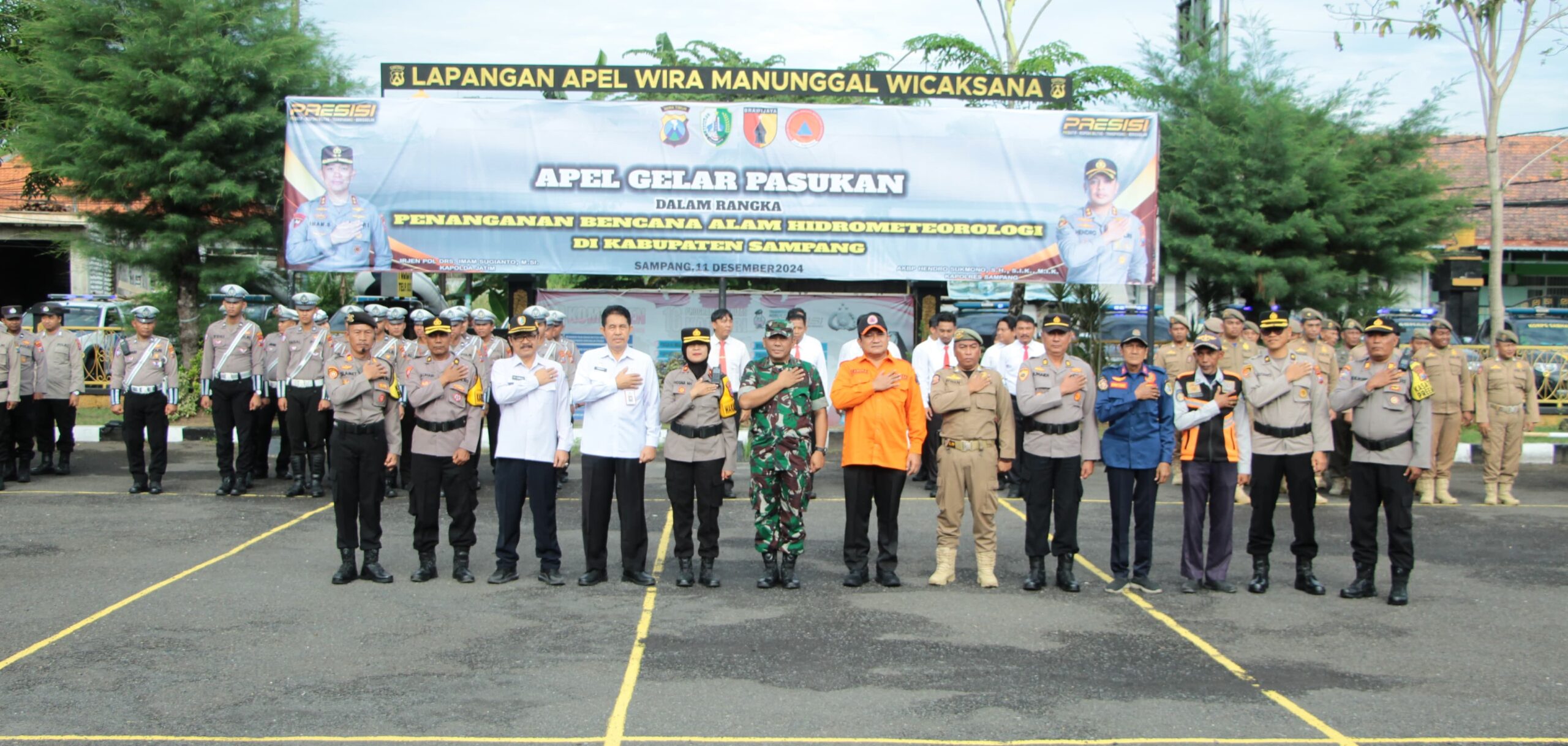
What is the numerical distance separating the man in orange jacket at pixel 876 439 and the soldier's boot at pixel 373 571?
2.95 meters

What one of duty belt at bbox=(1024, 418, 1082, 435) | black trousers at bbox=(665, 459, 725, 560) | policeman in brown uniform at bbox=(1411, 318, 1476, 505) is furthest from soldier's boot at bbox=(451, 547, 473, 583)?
policeman in brown uniform at bbox=(1411, 318, 1476, 505)

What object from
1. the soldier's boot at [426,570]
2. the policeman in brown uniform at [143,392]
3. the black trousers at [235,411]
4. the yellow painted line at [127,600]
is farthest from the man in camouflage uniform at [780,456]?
the policeman in brown uniform at [143,392]

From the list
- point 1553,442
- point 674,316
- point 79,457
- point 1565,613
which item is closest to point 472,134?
point 674,316

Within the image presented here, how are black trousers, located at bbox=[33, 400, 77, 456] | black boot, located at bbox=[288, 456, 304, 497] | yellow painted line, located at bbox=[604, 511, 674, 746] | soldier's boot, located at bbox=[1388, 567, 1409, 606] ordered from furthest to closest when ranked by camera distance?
black trousers, located at bbox=[33, 400, 77, 456] < black boot, located at bbox=[288, 456, 304, 497] < soldier's boot, located at bbox=[1388, 567, 1409, 606] < yellow painted line, located at bbox=[604, 511, 674, 746]

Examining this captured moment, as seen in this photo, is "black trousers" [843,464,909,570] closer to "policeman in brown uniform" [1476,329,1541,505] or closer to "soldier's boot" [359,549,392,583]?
"soldier's boot" [359,549,392,583]

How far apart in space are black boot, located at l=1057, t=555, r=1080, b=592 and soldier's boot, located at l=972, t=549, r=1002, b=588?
15.5 inches

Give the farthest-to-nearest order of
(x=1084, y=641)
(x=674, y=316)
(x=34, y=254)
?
(x=34, y=254), (x=674, y=316), (x=1084, y=641)

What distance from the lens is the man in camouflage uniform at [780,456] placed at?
798 cm

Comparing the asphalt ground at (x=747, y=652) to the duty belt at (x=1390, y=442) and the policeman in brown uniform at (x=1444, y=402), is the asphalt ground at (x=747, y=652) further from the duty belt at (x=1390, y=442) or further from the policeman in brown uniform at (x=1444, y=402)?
the policeman in brown uniform at (x=1444, y=402)

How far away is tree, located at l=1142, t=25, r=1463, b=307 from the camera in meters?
17.8

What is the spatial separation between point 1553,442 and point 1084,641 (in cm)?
1250

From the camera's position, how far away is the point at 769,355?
8.06m

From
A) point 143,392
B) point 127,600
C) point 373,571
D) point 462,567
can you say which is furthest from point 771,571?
point 143,392

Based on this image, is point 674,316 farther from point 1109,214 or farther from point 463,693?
point 463,693
